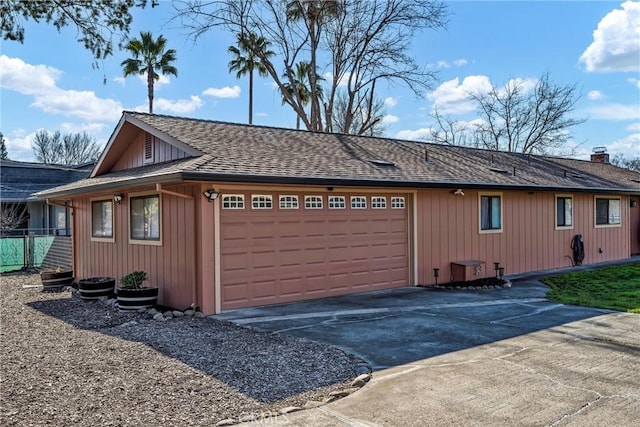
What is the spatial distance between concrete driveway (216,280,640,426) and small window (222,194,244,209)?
68.1 inches

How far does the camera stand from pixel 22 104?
11.4 meters

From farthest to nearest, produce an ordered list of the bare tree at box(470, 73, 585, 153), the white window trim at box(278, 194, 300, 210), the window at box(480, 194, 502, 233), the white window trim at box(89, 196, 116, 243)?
1. the bare tree at box(470, 73, 585, 153)
2. the window at box(480, 194, 502, 233)
3. the white window trim at box(89, 196, 116, 243)
4. the white window trim at box(278, 194, 300, 210)

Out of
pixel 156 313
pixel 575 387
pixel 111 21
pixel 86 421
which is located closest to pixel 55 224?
pixel 156 313

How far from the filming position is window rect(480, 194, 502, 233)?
1224 cm

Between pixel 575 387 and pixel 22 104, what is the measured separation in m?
12.0

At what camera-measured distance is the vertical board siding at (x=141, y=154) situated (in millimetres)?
9677

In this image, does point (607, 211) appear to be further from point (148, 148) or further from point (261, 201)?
point (148, 148)

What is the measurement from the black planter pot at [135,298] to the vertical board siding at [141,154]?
251 centimetres

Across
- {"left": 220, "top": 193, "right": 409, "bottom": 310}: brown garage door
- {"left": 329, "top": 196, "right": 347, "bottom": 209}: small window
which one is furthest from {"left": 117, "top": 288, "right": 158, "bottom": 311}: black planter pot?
{"left": 329, "top": 196, "right": 347, "bottom": 209}: small window

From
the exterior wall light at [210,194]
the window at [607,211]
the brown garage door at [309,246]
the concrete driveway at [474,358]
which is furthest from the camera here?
the window at [607,211]

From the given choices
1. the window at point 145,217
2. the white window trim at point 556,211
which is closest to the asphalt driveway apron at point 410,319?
the window at point 145,217

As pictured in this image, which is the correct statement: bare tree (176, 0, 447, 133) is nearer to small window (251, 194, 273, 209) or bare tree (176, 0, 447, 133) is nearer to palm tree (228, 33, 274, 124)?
palm tree (228, 33, 274, 124)

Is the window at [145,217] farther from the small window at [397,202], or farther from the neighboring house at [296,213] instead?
the small window at [397,202]

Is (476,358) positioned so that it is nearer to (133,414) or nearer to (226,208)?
(133,414)
